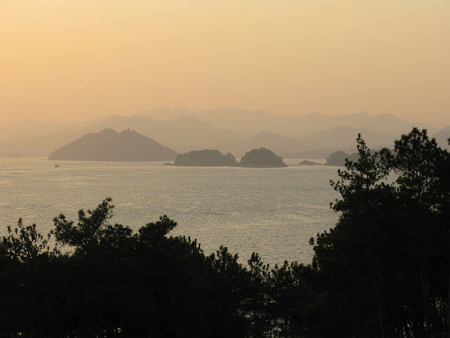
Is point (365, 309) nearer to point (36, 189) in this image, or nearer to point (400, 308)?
point (400, 308)

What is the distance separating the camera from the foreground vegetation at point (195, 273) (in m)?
20.1

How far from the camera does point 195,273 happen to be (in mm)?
22219

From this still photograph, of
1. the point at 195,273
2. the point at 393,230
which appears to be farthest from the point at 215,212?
the point at 393,230

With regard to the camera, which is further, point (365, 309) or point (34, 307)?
point (365, 309)

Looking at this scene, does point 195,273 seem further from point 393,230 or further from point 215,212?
point 215,212

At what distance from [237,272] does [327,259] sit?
7.39 m

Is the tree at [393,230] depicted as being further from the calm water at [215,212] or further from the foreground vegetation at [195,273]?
the calm water at [215,212]

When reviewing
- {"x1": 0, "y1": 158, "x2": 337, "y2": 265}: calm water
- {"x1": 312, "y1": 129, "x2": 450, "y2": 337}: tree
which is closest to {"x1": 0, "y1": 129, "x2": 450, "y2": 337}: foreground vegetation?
{"x1": 312, "y1": 129, "x2": 450, "y2": 337}: tree

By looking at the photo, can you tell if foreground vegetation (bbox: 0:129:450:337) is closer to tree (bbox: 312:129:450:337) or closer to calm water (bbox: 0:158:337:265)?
tree (bbox: 312:129:450:337)

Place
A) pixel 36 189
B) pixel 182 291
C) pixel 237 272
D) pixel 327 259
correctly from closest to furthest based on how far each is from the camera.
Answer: pixel 182 291
pixel 327 259
pixel 237 272
pixel 36 189

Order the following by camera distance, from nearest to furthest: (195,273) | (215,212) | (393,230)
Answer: (393,230), (195,273), (215,212)

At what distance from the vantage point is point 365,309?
78.4 feet

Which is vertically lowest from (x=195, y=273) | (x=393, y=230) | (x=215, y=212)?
(x=215, y=212)

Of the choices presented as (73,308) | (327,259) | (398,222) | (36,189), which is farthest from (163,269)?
(36,189)
